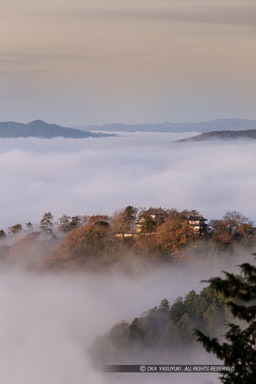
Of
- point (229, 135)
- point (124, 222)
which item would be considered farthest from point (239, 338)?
point (229, 135)

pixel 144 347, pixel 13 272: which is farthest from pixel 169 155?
pixel 144 347

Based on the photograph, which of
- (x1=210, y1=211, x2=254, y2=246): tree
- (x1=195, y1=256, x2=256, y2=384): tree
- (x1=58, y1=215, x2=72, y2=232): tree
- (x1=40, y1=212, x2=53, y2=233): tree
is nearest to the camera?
(x1=195, y1=256, x2=256, y2=384): tree

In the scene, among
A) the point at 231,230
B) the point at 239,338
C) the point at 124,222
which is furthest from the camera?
the point at 124,222

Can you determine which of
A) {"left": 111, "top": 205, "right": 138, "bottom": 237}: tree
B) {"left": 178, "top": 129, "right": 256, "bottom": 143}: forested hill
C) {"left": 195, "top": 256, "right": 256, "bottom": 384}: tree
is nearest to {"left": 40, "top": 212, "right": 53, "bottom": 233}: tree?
{"left": 111, "top": 205, "right": 138, "bottom": 237}: tree

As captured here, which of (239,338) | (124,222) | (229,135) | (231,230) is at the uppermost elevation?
(229,135)

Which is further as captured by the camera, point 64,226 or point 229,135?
point 229,135

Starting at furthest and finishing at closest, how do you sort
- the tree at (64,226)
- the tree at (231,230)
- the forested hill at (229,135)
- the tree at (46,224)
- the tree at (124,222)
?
the forested hill at (229,135), the tree at (46,224), the tree at (64,226), the tree at (124,222), the tree at (231,230)

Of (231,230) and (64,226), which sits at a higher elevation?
(64,226)

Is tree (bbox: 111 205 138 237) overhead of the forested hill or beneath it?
beneath

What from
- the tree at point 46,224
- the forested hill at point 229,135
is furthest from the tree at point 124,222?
the forested hill at point 229,135

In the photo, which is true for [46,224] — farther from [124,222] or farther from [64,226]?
[124,222]

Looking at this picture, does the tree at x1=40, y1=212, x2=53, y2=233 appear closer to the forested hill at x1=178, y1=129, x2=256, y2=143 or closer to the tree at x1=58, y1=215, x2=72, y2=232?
the tree at x1=58, y1=215, x2=72, y2=232

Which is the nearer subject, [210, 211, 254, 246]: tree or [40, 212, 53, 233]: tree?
[210, 211, 254, 246]: tree

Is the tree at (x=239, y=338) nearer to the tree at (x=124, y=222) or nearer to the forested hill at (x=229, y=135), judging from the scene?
the tree at (x=124, y=222)
